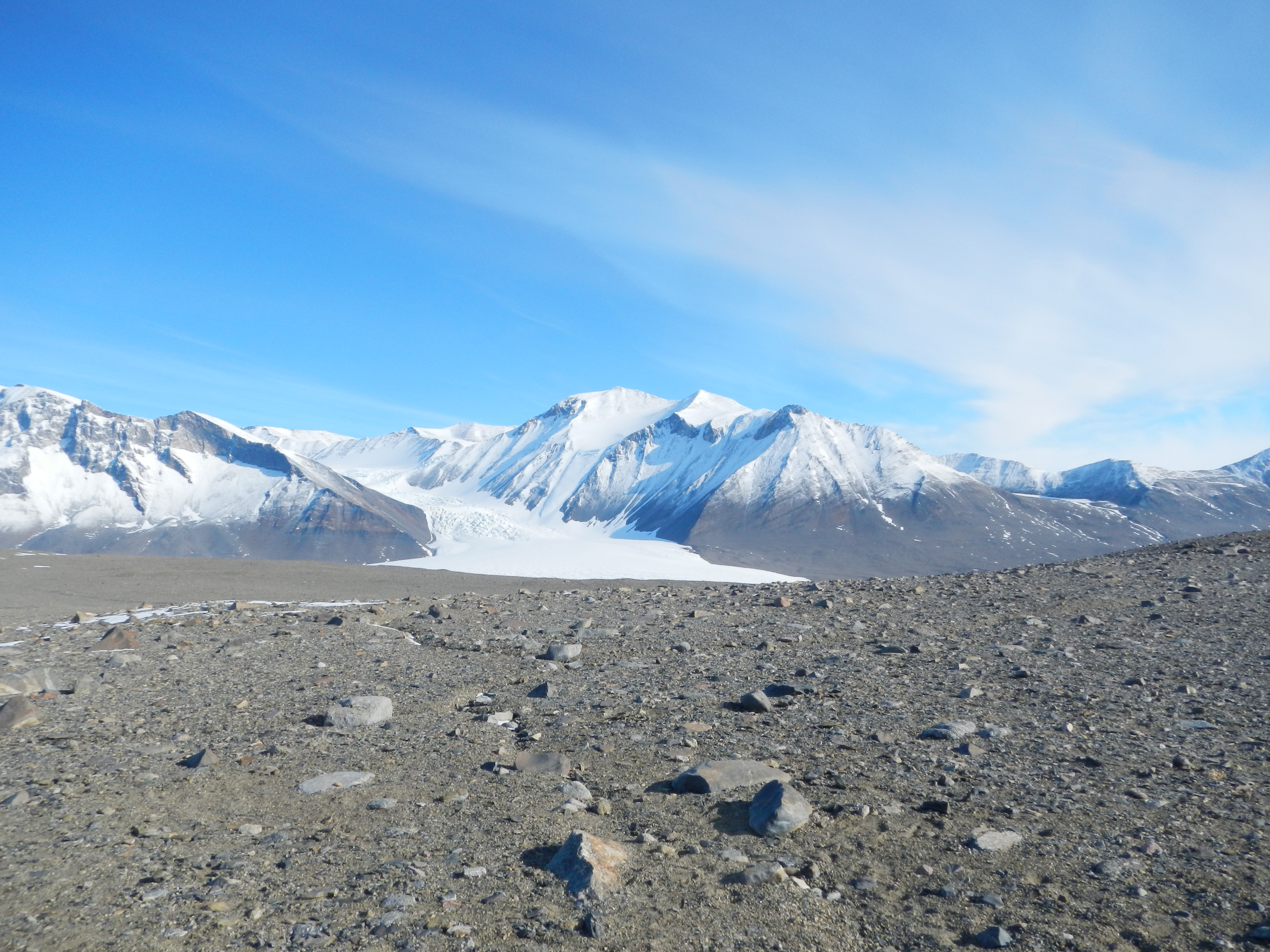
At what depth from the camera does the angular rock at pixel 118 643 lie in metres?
12.3

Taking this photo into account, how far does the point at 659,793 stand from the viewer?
5746 millimetres

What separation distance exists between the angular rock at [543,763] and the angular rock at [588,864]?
155 cm

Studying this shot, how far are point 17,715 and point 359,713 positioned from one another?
373cm

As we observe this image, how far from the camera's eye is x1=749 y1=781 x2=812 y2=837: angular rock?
491cm

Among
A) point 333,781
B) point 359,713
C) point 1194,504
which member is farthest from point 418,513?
point 1194,504

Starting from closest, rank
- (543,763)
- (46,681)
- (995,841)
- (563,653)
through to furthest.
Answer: (995,841) → (543,763) → (46,681) → (563,653)

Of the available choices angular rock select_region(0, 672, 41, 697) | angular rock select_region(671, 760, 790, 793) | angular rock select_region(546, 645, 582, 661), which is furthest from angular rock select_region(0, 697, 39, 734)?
angular rock select_region(671, 760, 790, 793)

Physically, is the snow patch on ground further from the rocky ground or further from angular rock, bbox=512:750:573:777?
angular rock, bbox=512:750:573:777

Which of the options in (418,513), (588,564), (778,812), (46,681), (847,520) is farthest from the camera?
(847,520)

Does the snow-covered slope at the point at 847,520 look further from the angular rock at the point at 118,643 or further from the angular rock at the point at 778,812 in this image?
the angular rock at the point at 778,812

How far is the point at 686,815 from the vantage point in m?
5.29

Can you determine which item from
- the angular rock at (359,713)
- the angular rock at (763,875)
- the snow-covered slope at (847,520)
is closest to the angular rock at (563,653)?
the angular rock at (359,713)

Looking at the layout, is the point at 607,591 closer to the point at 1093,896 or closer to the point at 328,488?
the point at 1093,896

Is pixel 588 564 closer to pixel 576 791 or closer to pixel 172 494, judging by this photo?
pixel 576 791
